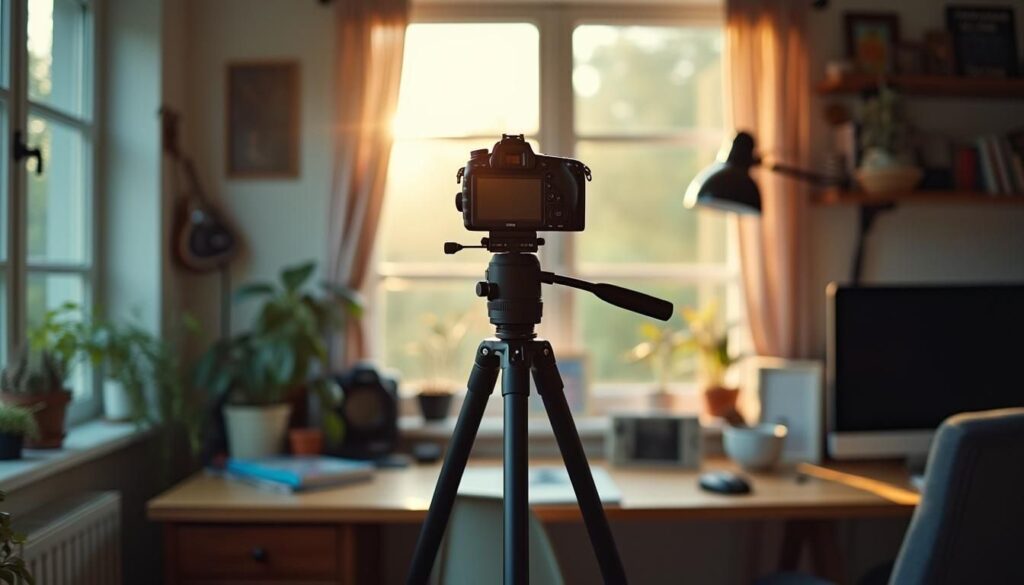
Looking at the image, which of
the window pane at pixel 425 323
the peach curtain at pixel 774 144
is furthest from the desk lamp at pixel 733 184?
the window pane at pixel 425 323

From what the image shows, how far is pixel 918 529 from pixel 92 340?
1.88 metres

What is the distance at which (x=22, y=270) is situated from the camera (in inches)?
79.6

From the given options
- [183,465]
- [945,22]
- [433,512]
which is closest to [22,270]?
[183,465]

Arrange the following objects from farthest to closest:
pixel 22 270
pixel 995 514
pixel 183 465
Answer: pixel 183 465 < pixel 22 270 < pixel 995 514

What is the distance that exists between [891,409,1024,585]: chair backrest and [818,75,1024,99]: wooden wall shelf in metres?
1.27

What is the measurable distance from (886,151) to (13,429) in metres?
2.23

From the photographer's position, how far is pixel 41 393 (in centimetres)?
192

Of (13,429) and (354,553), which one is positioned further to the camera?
(354,553)

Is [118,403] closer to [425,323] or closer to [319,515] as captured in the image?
[319,515]

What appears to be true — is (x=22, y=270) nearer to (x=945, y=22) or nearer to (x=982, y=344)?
(x=982, y=344)

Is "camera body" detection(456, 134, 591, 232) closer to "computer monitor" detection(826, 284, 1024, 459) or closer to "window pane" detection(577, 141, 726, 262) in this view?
"computer monitor" detection(826, 284, 1024, 459)

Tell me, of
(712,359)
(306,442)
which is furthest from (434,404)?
(712,359)

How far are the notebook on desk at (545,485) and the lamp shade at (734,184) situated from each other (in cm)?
74

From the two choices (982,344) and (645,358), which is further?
(645,358)
